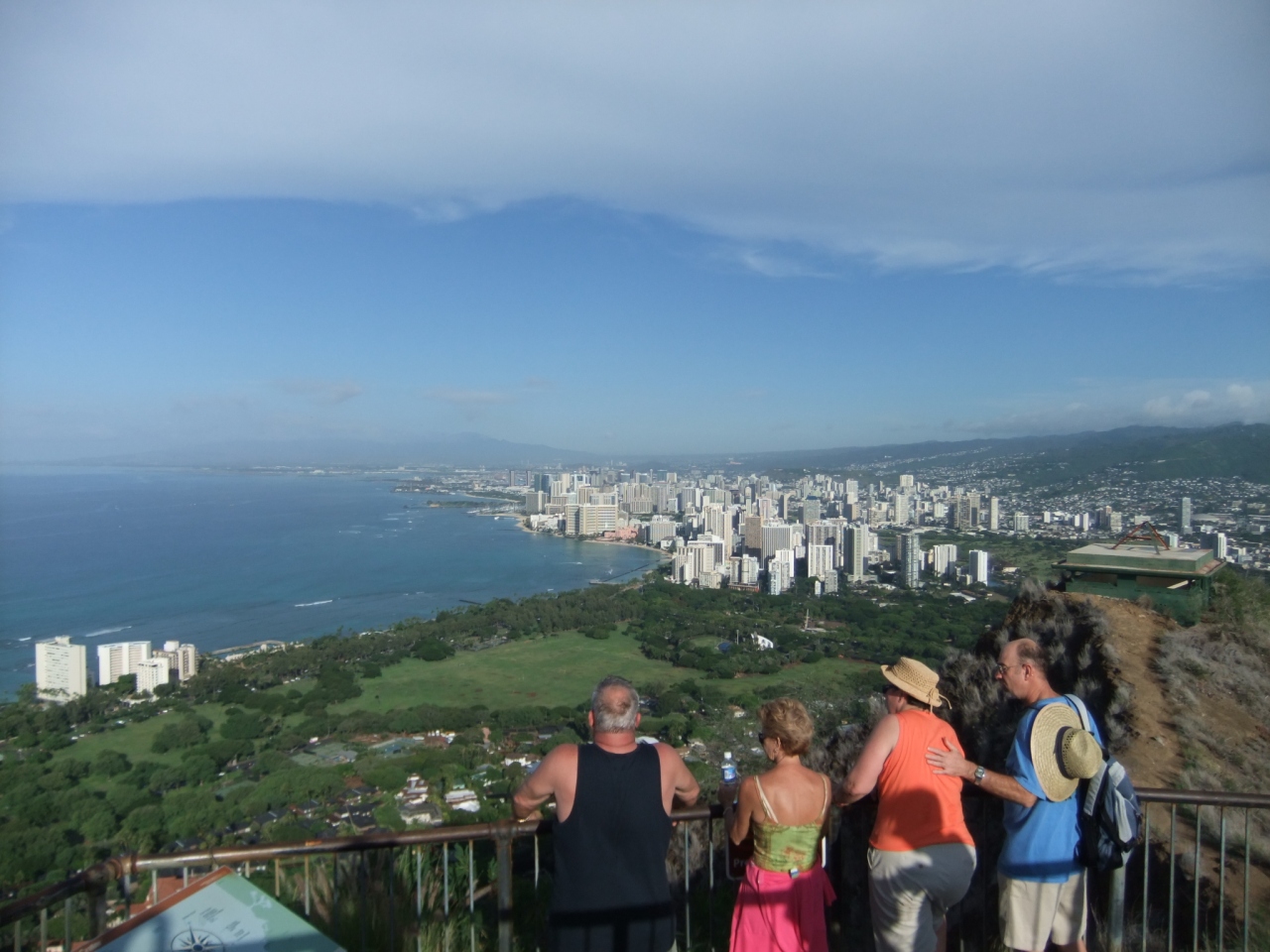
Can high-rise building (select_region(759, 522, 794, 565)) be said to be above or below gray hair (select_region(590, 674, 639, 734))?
below

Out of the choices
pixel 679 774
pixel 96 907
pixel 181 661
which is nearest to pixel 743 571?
pixel 181 661

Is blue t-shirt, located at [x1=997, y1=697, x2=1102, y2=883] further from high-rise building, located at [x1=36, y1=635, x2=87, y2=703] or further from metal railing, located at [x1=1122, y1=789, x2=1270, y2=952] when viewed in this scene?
high-rise building, located at [x1=36, y1=635, x2=87, y2=703]

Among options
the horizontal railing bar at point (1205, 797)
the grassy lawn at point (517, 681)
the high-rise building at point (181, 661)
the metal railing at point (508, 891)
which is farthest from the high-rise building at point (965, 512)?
the horizontal railing bar at point (1205, 797)

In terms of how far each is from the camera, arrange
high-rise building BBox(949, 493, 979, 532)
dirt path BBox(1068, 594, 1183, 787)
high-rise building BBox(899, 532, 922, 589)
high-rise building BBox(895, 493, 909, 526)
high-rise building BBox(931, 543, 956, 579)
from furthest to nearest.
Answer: high-rise building BBox(895, 493, 909, 526)
high-rise building BBox(949, 493, 979, 532)
high-rise building BBox(931, 543, 956, 579)
high-rise building BBox(899, 532, 922, 589)
dirt path BBox(1068, 594, 1183, 787)

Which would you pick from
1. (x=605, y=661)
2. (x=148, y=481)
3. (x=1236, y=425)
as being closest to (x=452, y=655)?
(x=605, y=661)

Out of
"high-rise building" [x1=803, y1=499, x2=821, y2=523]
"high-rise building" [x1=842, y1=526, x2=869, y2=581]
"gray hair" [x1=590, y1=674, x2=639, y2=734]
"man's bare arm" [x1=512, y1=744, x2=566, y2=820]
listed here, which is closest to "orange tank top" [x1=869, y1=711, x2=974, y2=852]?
"gray hair" [x1=590, y1=674, x2=639, y2=734]

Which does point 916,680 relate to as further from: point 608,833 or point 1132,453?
point 1132,453

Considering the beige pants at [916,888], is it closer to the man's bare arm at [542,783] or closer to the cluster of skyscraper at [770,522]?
the man's bare arm at [542,783]
